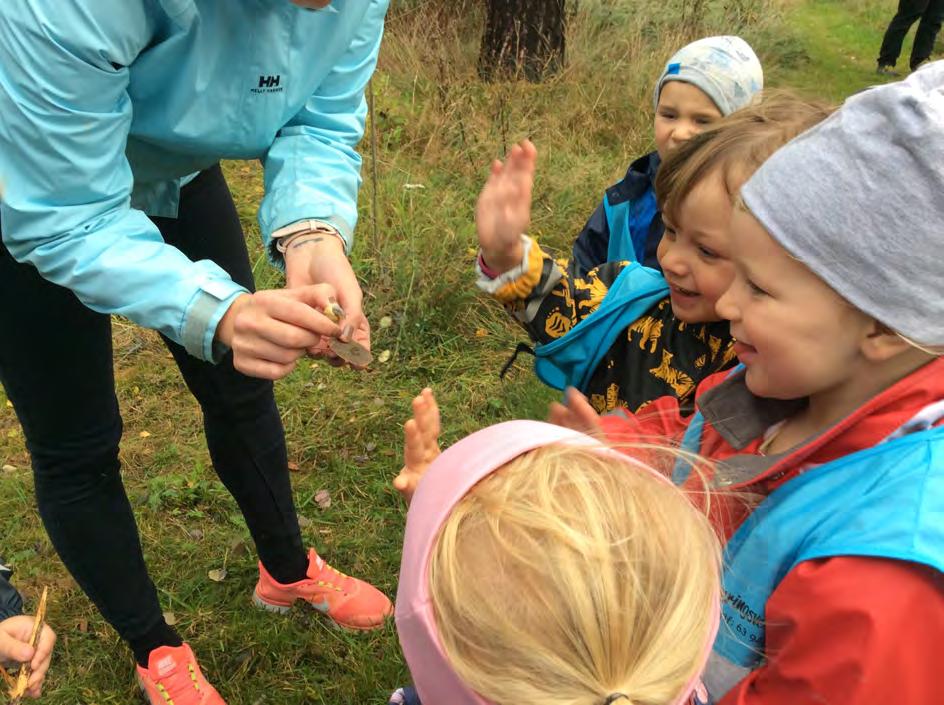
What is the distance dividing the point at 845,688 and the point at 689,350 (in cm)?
95

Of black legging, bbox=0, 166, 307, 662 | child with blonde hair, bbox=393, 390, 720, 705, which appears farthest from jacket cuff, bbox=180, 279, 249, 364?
child with blonde hair, bbox=393, 390, 720, 705

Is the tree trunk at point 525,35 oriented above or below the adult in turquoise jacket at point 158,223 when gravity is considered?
below

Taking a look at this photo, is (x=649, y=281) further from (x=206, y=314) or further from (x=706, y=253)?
(x=206, y=314)

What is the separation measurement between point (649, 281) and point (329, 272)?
801 mm

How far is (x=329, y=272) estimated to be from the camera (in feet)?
5.89

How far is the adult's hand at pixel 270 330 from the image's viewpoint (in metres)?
1.47

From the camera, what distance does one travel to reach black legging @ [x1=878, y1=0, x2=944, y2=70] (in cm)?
917

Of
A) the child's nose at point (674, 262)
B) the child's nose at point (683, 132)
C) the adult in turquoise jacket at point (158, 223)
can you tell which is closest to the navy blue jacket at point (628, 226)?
the child's nose at point (683, 132)

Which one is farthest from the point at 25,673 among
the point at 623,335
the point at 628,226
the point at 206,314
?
the point at 628,226

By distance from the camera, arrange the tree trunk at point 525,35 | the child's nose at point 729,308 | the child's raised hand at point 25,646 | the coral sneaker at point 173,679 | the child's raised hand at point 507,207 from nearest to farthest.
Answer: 1. the child's nose at point 729,308
2. the child's raised hand at point 25,646
3. the child's raised hand at point 507,207
4. the coral sneaker at point 173,679
5. the tree trunk at point 525,35

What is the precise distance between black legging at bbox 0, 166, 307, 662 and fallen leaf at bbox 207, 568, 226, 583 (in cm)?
50

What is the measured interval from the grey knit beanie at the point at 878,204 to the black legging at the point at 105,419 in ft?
3.95

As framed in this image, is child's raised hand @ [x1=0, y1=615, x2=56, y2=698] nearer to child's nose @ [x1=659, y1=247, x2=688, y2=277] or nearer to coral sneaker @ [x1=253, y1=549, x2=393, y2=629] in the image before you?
coral sneaker @ [x1=253, y1=549, x2=393, y2=629]

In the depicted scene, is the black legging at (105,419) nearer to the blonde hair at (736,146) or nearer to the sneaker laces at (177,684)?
the sneaker laces at (177,684)
